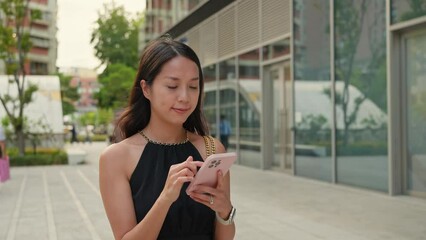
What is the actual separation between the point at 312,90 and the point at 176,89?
10623mm

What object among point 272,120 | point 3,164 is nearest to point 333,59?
point 272,120

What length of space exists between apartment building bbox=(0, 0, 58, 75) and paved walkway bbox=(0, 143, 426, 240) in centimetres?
5439

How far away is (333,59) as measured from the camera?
11.2 meters

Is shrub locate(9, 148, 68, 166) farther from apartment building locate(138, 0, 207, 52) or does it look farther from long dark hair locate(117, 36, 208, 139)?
long dark hair locate(117, 36, 208, 139)

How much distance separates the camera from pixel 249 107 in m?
16.0

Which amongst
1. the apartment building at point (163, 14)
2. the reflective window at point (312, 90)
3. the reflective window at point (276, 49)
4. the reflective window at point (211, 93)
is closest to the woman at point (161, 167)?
the reflective window at point (312, 90)

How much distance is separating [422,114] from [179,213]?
782 centimetres

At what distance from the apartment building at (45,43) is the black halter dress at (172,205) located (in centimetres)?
6345

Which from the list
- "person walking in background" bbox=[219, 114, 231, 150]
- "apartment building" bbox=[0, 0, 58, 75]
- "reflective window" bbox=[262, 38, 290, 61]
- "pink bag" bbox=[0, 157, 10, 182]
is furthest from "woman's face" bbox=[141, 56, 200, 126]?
"apartment building" bbox=[0, 0, 58, 75]

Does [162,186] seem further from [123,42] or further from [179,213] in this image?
[123,42]

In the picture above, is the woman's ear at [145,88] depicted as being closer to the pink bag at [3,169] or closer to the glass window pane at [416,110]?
the glass window pane at [416,110]

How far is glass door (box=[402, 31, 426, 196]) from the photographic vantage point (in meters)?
8.80

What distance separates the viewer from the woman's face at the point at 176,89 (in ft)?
6.15

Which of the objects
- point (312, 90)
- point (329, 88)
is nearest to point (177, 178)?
point (329, 88)
